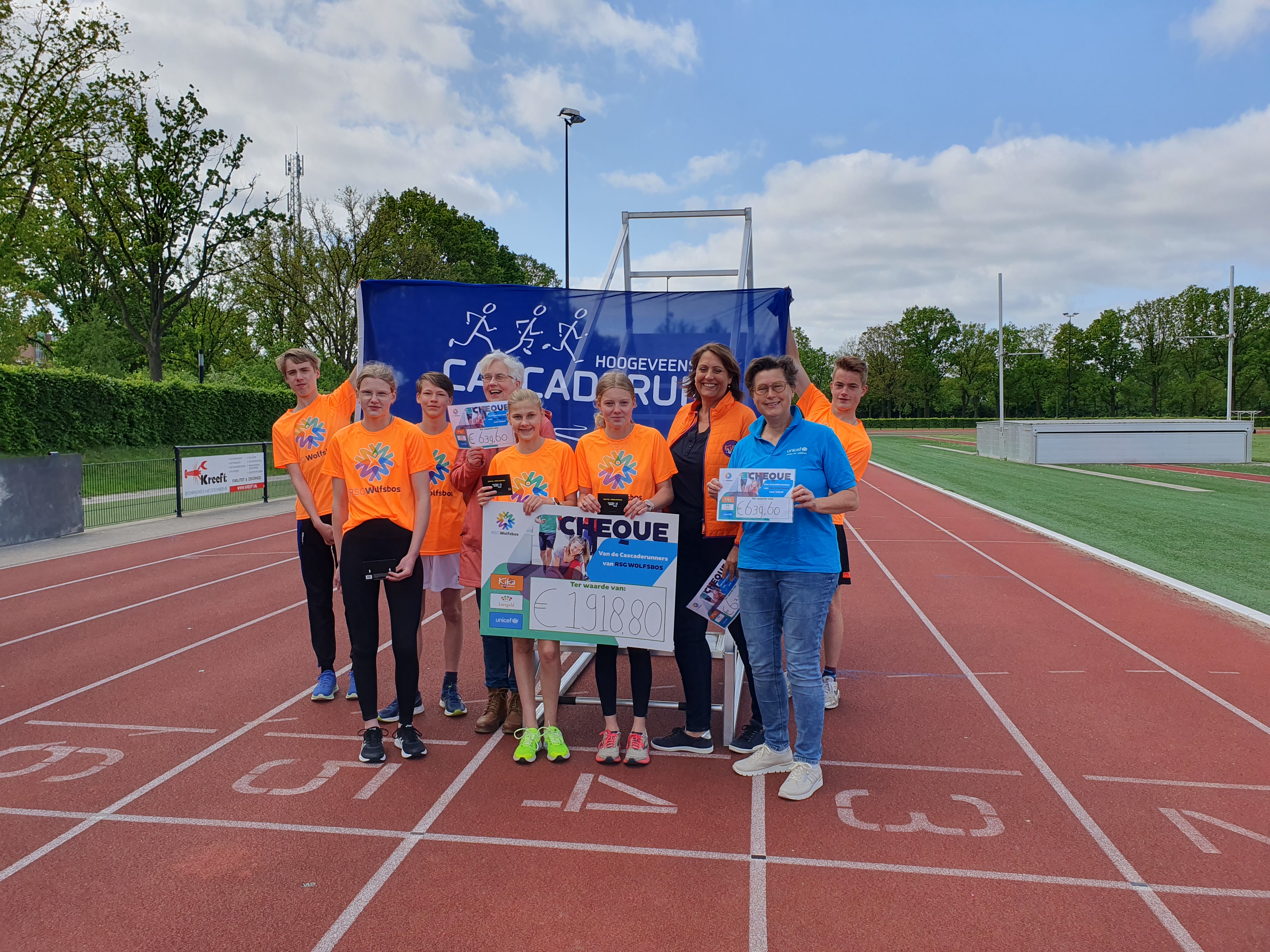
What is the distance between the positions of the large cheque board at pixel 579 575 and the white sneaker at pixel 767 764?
73 cm

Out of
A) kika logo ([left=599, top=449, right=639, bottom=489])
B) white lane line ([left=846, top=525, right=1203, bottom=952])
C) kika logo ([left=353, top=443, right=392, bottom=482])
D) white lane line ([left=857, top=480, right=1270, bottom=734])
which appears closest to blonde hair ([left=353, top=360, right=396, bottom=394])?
kika logo ([left=353, top=443, right=392, bottom=482])

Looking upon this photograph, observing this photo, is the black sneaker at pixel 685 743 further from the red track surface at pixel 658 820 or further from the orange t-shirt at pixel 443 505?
the orange t-shirt at pixel 443 505

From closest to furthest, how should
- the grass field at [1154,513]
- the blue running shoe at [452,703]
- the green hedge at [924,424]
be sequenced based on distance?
1. the blue running shoe at [452,703]
2. the grass field at [1154,513]
3. the green hedge at [924,424]

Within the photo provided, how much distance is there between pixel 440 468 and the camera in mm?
4453

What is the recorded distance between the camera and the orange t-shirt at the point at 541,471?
3.98 meters

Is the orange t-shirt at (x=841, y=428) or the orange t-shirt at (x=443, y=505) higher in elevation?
the orange t-shirt at (x=841, y=428)

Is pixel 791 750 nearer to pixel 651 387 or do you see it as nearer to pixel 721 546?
pixel 721 546

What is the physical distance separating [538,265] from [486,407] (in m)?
69.1

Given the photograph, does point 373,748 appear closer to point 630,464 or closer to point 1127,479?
point 630,464

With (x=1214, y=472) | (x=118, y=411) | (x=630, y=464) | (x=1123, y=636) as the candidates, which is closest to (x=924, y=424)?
(x=1214, y=472)

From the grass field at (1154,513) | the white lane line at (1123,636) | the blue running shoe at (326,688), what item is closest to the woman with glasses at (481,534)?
the blue running shoe at (326,688)

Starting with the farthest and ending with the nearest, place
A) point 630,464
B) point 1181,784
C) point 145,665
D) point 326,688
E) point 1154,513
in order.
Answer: point 1154,513 → point 145,665 → point 326,688 → point 630,464 → point 1181,784

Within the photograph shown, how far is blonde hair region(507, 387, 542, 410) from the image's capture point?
154 inches

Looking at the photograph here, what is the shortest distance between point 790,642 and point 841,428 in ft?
5.01
